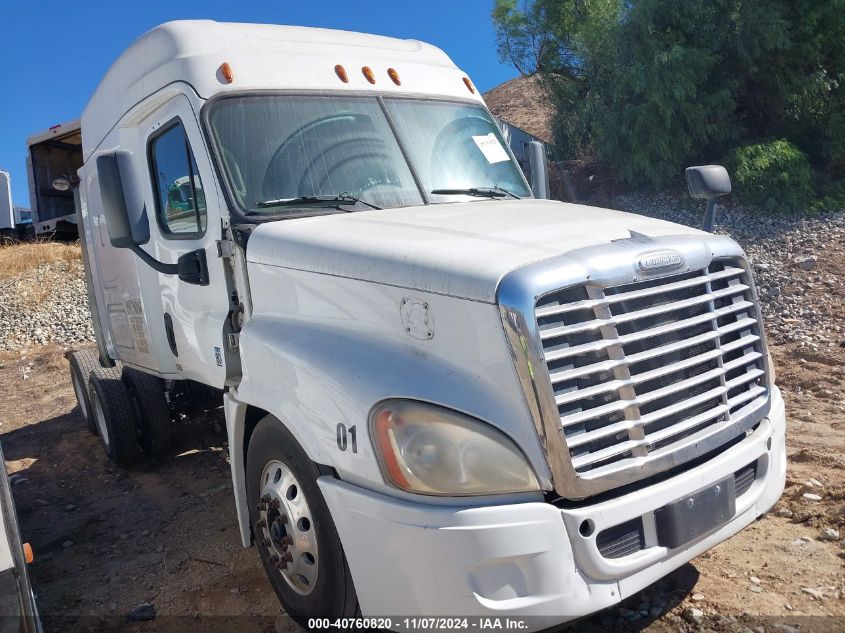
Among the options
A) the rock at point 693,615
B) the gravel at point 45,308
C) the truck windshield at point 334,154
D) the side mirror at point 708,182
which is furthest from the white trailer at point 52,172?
the rock at point 693,615

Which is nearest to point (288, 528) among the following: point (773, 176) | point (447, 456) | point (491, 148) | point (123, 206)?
point (447, 456)

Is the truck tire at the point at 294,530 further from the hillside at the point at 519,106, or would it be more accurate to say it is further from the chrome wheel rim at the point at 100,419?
the hillside at the point at 519,106

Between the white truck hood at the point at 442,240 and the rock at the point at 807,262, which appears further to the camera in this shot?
the rock at the point at 807,262

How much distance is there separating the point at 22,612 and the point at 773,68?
49.7ft

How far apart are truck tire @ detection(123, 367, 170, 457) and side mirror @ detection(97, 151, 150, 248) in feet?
7.17

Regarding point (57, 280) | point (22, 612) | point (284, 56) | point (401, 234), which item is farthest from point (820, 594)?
point (57, 280)

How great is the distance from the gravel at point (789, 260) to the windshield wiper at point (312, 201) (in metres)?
5.87

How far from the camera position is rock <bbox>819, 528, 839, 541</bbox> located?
3.72m

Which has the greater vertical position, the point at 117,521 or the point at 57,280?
the point at 57,280

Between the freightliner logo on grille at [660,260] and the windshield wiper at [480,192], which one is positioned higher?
the windshield wiper at [480,192]

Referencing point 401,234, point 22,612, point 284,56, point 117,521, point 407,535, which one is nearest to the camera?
point 407,535

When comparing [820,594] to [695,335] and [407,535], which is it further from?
[407,535]

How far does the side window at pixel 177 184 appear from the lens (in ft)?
13.0

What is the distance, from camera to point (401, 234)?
312 centimetres
